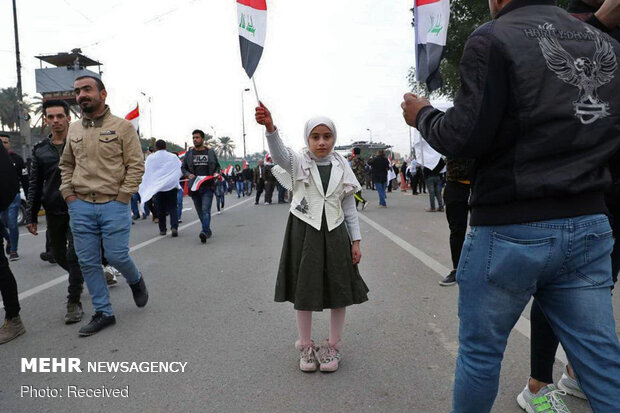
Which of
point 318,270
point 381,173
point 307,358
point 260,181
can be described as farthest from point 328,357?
point 260,181

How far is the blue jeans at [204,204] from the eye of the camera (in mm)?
8836

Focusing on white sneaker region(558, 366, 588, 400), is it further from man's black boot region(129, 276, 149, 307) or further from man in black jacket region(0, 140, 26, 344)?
man in black jacket region(0, 140, 26, 344)

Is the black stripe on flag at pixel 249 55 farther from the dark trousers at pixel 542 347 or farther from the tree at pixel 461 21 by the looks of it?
the tree at pixel 461 21

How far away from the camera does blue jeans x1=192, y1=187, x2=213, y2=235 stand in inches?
348

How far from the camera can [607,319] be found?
1.58 metres

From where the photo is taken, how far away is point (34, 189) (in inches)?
177

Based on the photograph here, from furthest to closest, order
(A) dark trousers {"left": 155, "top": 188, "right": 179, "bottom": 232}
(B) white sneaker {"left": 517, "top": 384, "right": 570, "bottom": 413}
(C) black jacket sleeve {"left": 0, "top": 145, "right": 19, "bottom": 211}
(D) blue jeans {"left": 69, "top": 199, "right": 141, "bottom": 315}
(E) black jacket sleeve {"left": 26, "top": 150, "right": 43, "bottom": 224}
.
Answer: (A) dark trousers {"left": 155, "top": 188, "right": 179, "bottom": 232} → (E) black jacket sleeve {"left": 26, "top": 150, "right": 43, "bottom": 224} → (D) blue jeans {"left": 69, "top": 199, "right": 141, "bottom": 315} → (C) black jacket sleeve {"left": 0, "top": 145, "right": 19, "bottom": 211} → (B) white sneaker {"left": 517, "top": 384, "right": 570, "bottom": 413}

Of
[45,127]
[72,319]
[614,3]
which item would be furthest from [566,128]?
[45,127]

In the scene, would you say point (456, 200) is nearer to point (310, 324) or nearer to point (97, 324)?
point (310, 324)

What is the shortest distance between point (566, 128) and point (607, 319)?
679mm

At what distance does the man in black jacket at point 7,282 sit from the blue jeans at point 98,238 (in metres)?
0.49

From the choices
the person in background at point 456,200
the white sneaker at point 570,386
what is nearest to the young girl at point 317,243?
the white sneaker at point 570,386

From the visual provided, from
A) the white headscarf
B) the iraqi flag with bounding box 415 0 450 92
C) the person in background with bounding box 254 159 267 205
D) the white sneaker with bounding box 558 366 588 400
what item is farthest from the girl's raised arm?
the person in background with bounding box 254 159 267 205

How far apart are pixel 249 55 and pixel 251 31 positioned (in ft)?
0.45
